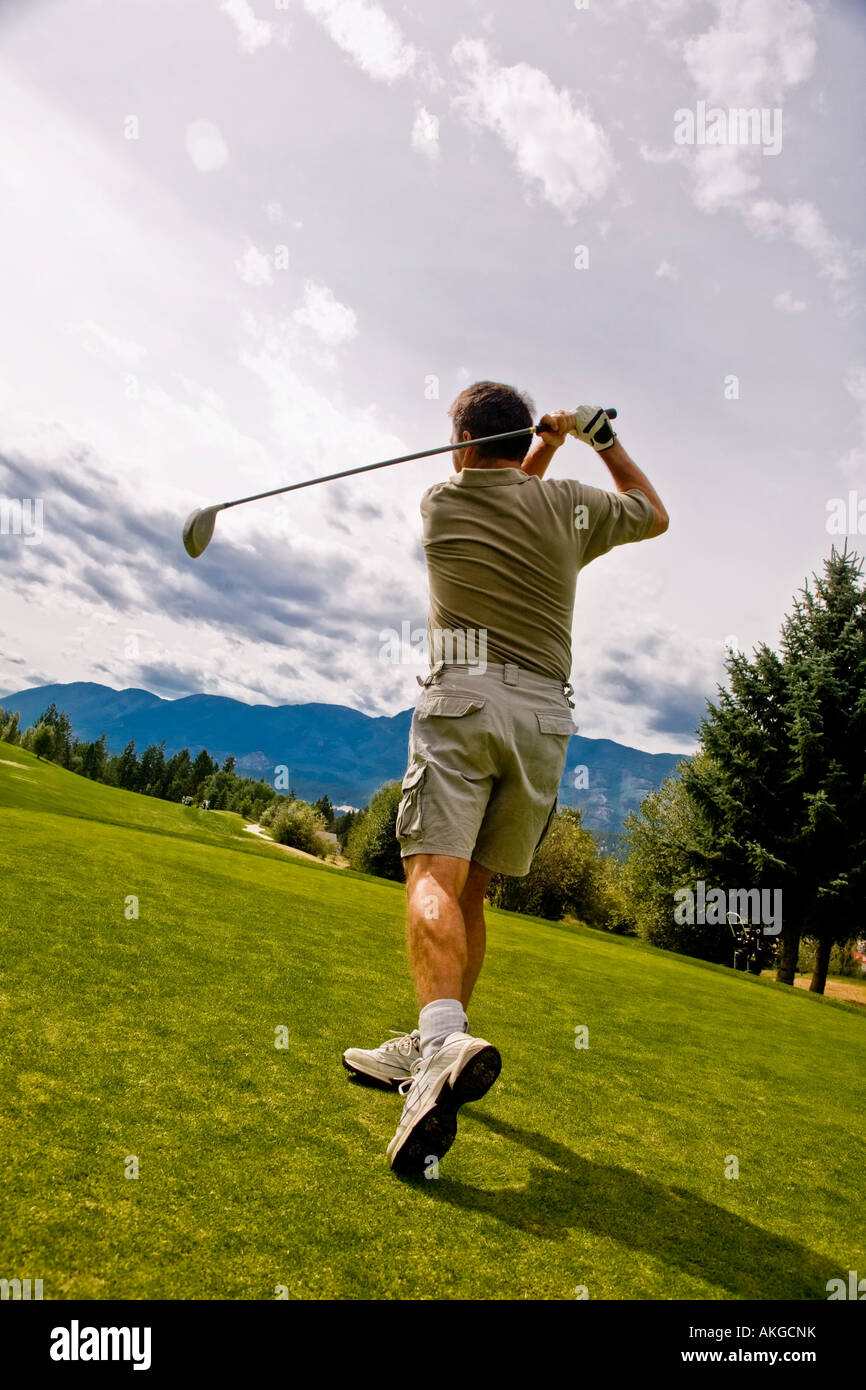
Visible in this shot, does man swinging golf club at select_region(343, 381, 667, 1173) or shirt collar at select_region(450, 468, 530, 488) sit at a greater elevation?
shirt collar at select_region(450, 468, 530, 488)

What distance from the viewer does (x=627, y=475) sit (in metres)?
3.40

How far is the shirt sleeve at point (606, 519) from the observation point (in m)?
Answer: 3.12

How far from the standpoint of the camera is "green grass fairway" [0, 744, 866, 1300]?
1552mm

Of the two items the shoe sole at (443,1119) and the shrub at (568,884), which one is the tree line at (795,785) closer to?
the shrub at (568,884)

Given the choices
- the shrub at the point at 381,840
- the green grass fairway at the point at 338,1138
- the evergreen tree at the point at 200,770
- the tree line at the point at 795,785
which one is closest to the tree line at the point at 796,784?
the tree line at the point at 795,785

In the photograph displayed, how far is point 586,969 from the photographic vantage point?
675 cm

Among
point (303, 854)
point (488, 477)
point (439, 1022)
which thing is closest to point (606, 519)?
point (488, 477)

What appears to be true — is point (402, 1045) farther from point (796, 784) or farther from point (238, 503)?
point (796, 784)

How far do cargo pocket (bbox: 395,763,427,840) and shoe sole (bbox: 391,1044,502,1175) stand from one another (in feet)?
2.63

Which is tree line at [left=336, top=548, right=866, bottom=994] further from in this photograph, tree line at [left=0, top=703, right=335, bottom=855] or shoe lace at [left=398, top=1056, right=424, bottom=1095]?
tree line at [left=0, top=703, right=335, bottom=855]

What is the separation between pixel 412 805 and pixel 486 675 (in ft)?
1.78

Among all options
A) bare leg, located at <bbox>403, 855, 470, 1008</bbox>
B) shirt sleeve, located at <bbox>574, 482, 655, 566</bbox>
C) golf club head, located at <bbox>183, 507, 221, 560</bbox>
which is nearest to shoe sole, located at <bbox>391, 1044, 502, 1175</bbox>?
bare leg, located at <bbox>403, 855, 470, 1008</bbox>
